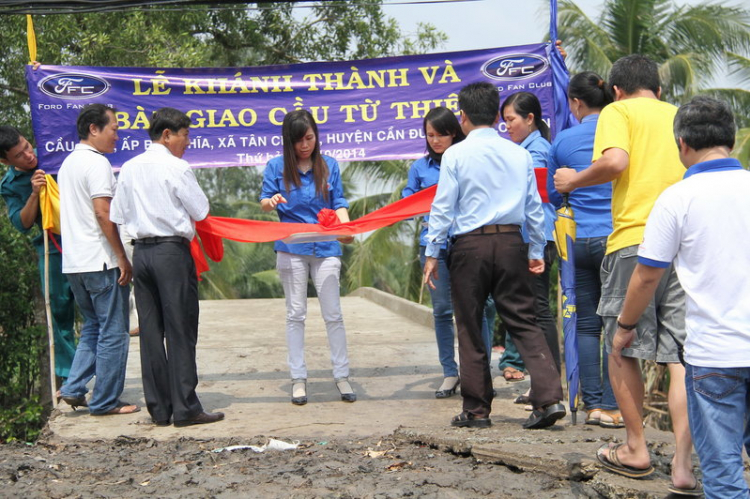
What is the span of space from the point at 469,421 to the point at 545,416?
0.47 m

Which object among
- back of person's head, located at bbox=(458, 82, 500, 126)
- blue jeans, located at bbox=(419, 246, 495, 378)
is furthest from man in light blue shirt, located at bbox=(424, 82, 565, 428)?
blue jeans, located at bbox=(419, 246, 495, 378)

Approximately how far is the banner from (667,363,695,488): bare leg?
11.8 ft

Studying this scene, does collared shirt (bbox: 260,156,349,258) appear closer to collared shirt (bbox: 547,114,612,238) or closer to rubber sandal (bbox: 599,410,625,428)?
collared shirt (bbox: 547,114,612,238)

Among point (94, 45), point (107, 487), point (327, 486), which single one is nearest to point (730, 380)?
point (327, 486)

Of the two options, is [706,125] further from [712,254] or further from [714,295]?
[714,295]

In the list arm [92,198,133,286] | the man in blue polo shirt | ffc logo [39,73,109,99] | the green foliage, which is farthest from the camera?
the green foliage

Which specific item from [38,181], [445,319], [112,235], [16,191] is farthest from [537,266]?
[16,191]

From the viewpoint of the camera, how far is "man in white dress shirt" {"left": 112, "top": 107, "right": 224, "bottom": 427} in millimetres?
5547

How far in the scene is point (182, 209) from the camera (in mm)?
5633

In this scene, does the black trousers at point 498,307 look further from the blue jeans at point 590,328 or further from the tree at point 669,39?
the tree at point 669,39

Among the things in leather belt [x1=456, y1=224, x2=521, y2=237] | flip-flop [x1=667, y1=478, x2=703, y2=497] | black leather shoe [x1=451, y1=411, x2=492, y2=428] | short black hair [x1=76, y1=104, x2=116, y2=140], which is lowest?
black leather shoe [x1=451, y1=411, x2=492, y2=428]

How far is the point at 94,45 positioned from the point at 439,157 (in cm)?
571

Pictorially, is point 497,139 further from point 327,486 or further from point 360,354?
point 360,354

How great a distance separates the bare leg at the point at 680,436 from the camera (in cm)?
367
